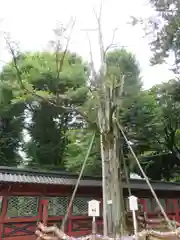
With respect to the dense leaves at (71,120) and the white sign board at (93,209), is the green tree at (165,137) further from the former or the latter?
the white sign board at (93,209)

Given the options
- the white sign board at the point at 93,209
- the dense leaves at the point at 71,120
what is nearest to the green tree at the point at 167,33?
the dense leaves at the point at 71,120

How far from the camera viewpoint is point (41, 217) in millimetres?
7824

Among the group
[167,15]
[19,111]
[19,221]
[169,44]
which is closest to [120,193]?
[19,221]

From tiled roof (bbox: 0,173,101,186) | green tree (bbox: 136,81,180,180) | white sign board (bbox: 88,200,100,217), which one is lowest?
white sign board (bbox: 88,200,100,217)

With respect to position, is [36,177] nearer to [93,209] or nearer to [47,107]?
[93,209]

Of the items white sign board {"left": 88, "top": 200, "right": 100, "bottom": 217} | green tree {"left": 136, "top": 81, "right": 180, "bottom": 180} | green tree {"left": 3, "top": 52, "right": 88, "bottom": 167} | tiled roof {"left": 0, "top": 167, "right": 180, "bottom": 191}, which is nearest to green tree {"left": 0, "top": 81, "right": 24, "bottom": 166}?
green tree {"left": 3, "top": 52, "right": 88, "bottom": 167}

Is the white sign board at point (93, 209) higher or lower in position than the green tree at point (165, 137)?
lower

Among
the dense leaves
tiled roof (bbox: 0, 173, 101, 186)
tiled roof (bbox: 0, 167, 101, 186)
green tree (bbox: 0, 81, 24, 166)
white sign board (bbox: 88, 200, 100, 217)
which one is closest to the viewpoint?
white sign board (bbox: 88, 200, 100, 217)

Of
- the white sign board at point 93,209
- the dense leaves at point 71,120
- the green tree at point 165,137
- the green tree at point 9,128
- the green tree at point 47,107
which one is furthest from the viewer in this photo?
the green tree at point 9,128

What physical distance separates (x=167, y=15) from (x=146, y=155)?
8544 millimetres

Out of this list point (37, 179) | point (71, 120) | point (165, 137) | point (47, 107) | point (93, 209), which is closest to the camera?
point (93, 209)

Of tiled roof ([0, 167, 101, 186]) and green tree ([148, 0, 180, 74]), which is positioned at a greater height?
green tree ([148, 0, 180, 74])

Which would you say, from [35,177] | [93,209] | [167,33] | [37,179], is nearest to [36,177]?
[35,177]

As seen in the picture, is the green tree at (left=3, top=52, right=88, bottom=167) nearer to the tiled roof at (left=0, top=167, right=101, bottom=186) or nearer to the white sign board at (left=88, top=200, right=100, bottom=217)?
the tiled roof at (left=0, top=167, right=101, bottom=186)
